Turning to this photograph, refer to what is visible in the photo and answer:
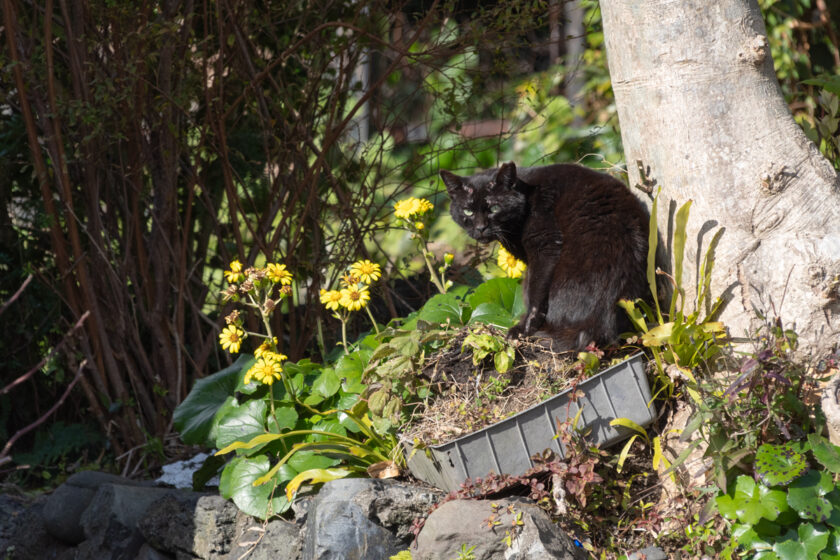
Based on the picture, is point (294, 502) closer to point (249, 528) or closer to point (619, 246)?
point (249, 528)

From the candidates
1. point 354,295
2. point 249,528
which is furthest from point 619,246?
point 249,528

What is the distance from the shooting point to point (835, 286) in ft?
7.45

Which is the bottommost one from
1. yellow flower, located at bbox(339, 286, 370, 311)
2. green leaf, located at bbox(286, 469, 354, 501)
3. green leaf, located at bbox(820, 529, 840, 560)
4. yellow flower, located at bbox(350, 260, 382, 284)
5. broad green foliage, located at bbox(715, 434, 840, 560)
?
green leaf, located at bbox(820, 529, 840, 560)

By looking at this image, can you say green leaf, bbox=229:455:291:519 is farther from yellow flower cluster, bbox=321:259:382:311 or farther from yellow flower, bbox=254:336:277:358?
yellow flower cluster, bbox=321:259:382:311

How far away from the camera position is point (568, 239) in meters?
2.63

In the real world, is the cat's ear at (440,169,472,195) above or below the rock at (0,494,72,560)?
above

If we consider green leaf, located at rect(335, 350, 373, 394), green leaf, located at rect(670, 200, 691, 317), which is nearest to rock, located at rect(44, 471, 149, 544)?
green leaf, located at rect(335, 350, 373, 394)

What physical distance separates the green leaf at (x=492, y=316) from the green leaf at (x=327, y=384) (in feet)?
1.64

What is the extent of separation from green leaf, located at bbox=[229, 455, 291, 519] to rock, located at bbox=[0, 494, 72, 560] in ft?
3.06

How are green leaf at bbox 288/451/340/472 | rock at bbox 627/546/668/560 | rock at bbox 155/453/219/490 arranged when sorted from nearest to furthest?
rock at bbox 627/546/668/560 → green leaf at bbox 288/451/340/472 → rock at bbox 155/453/219/490

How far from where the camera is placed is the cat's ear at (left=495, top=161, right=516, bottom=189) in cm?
272

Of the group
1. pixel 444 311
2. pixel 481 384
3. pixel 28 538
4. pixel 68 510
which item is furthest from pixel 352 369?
Result: pixel 28 538

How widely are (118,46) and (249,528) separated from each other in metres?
2.08

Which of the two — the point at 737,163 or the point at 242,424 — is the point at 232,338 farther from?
the point at 737,163
